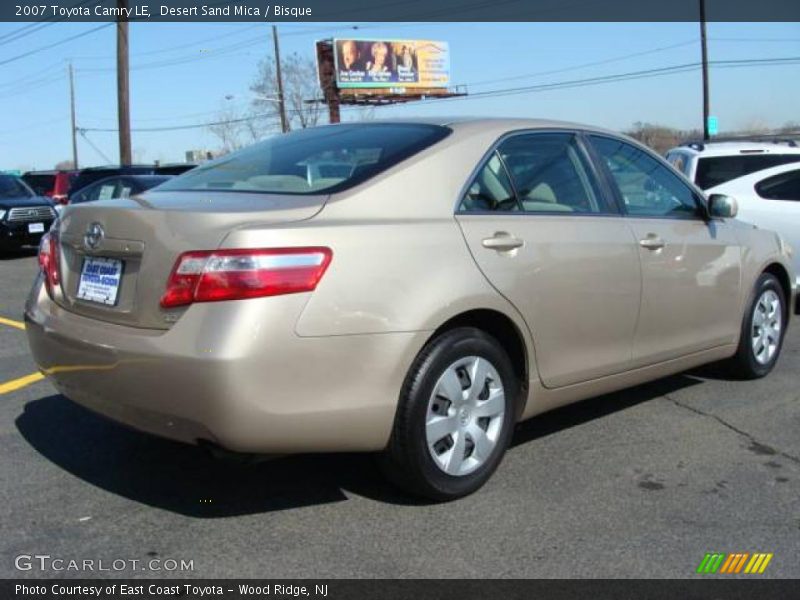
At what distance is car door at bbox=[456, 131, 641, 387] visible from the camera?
3.66 metres

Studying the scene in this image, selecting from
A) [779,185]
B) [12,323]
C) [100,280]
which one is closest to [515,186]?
[100,280]

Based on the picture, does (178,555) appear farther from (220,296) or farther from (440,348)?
(440,348)

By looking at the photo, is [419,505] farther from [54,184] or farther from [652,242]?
[54,184]

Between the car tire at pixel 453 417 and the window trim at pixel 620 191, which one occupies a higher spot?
the window trim at pixel 620 191

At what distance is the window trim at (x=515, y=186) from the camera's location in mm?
3670

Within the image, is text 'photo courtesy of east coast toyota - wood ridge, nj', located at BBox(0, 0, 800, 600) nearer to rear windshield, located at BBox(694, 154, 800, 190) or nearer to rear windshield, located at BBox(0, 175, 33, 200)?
rear windshield, located at BBox(694, 154, 800, 190)

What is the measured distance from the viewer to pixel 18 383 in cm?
549

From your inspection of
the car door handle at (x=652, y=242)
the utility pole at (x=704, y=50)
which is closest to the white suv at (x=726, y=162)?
the car door handle at (x=652, y=242)

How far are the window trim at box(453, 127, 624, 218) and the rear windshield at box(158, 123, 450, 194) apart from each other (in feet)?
0.78

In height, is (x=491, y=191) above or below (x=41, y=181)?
below

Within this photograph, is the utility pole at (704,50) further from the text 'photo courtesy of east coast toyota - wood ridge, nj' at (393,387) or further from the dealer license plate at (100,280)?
the dealer license plate at (100,280)

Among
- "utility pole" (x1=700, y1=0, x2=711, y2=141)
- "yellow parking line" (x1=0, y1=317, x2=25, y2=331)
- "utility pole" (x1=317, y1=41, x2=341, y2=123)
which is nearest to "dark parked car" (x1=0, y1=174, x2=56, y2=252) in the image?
"yellow parking line" (x1=0, y1=317, x2=25, y2=331)

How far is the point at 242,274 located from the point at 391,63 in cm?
6465

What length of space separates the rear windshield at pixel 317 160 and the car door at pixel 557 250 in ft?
1.24
